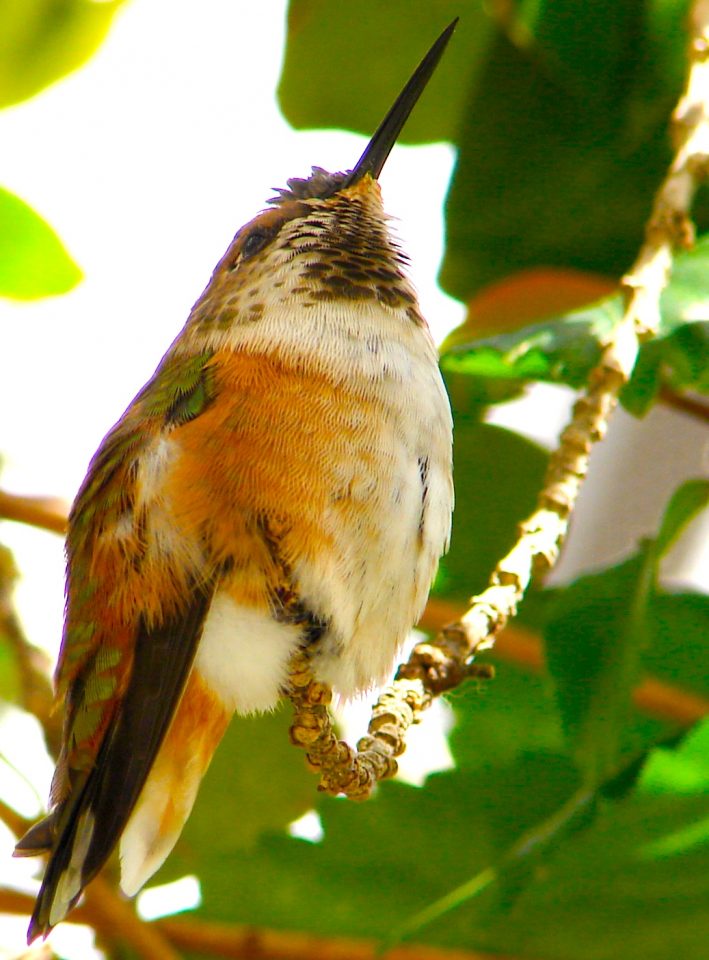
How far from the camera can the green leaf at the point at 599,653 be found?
1.59 metres

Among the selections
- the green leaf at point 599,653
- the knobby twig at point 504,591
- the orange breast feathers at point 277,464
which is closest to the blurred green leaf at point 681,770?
the green leaf at point 599,653

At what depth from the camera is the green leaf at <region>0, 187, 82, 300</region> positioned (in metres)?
2.22

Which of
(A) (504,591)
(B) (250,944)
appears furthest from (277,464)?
(B) (250,944)

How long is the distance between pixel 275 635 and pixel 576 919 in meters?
1.05

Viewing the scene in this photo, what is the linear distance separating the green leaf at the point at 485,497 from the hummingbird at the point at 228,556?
543 millimetres

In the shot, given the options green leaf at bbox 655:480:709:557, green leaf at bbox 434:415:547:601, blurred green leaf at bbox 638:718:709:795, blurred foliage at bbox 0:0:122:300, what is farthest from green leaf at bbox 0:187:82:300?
blurred green leaf at bbox 638:718:709:795

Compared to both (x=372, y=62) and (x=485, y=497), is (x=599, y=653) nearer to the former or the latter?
(x=485, y=497)

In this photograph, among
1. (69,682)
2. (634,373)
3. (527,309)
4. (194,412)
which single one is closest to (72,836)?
(69,682)

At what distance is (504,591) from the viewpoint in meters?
1.29

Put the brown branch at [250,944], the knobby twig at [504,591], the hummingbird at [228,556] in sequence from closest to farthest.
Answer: the knobby twig at [504,591], the hummingbird at [228,556], the brown branch at [250,944]

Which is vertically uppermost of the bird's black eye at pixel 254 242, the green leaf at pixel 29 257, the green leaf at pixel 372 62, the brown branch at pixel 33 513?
the green leaf at pixel 372 62

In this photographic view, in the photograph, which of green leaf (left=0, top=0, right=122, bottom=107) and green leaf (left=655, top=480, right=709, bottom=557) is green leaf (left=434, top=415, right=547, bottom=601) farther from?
green leaf (left=0, top=0, right=122, bottom=107)

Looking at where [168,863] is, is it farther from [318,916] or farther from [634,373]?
[634,373]

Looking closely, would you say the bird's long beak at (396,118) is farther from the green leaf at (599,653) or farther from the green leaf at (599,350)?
the green leaf at (599,653)
